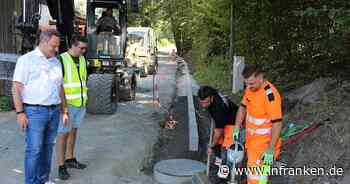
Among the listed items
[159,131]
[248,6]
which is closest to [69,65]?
[159,131]

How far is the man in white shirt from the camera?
5008 mm

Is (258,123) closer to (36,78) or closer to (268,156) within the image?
(268,156)

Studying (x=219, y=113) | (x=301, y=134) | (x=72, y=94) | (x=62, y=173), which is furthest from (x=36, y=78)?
(x=301, y=134)

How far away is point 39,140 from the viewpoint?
5156 mm

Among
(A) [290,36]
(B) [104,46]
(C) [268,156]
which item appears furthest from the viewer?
(B) [104,46]

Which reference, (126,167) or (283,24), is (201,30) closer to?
(283,24)

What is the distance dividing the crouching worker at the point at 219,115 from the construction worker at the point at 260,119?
26.3 inches

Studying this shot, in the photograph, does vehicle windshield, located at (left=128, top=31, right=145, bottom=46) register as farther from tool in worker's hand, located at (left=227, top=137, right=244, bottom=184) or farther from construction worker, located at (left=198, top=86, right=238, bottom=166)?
tool in worker's hand, located at (left=227, top=137, right=244, bottom=184)

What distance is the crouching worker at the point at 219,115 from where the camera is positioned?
17.6 ft

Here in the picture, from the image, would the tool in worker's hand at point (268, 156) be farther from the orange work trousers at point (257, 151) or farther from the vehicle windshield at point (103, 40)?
the vehicle windshield at point (103, 40)

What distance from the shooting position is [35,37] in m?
8.38

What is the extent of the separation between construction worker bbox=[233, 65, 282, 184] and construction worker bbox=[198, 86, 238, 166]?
67cm

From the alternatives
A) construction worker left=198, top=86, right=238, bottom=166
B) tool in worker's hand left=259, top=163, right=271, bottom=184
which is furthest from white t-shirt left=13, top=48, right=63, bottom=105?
tool in worker's hand left=259, top=163, right=271, bottom=184

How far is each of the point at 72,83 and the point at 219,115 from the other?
6.81 feet
